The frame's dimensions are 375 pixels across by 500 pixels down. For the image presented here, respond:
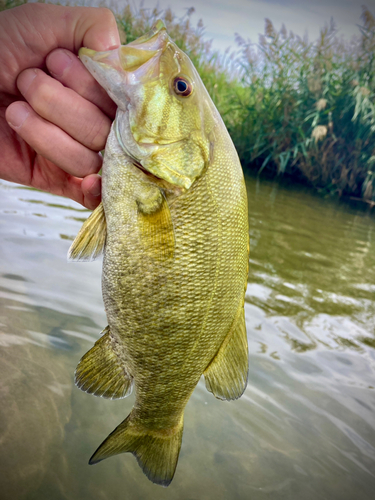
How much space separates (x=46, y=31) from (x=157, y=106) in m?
0.50

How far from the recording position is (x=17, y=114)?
61.7 inches

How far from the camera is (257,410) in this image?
2639 mm

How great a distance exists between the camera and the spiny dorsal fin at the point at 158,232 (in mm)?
1464

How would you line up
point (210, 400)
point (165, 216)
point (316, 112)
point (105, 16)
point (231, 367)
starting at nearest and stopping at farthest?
point (165, 216) < point (105, 16) < point (231, 367) < point (210, 400) < point (316, 112)

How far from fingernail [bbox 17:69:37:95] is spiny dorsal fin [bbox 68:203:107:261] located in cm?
50

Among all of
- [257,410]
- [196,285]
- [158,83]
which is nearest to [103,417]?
[257,410]

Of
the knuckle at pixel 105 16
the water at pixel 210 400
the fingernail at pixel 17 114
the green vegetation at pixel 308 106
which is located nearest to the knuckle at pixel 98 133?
the fingernail at pixel 17 114

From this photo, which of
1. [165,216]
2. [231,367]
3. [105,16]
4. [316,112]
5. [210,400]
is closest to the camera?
[165,216]

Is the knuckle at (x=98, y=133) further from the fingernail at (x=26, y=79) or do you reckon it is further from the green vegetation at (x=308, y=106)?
the green vegetation at (x=308, y=106)

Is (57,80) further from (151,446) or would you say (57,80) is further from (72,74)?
(151,446)

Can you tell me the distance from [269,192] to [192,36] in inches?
152

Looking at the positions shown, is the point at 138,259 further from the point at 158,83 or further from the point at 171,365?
the point at 158,83

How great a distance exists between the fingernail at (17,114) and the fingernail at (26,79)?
56mm

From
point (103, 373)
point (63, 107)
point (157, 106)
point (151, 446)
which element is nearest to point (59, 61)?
point (63, 107)
